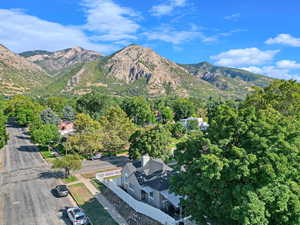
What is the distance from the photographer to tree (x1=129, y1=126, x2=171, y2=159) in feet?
113

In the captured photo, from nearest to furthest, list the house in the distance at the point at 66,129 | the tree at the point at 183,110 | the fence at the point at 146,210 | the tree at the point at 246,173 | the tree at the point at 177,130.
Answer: the tree at the point at 246,173 → the fence at the point at 146,210 → the house in the distance at the point at 66,129 → the tree at the point at 177,130 → the tree at the point at 183,110

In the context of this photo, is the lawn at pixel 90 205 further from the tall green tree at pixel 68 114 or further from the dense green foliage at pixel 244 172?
the tall green tree at pixel 68 114

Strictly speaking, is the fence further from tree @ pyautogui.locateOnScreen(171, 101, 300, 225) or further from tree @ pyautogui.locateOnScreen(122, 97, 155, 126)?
tree @ pyautogui.locateOnScreen(122, 97, 155, 126)

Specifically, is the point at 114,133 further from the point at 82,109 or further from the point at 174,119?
the point at 174,119

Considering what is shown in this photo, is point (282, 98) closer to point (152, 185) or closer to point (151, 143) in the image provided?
point (152, 185)

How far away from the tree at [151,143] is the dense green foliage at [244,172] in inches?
680

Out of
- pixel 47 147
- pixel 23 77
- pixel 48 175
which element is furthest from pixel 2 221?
pixel 23 77

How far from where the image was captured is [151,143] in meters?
34.6

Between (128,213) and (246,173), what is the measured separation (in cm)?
1418

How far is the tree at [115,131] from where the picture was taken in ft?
140

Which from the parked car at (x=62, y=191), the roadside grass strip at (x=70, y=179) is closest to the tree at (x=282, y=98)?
the parked car at (x=62, y=191)

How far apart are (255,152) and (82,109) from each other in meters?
71.3

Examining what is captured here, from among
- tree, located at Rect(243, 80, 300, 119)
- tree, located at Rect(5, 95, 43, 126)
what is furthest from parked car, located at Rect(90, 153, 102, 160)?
tree, located at Rect(5, 95, 43, 126)

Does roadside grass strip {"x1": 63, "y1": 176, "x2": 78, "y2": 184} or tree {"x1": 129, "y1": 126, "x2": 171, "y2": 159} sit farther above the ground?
tree {"x1": 129, "y1": 126, "x2": 171, "y2": 159}
